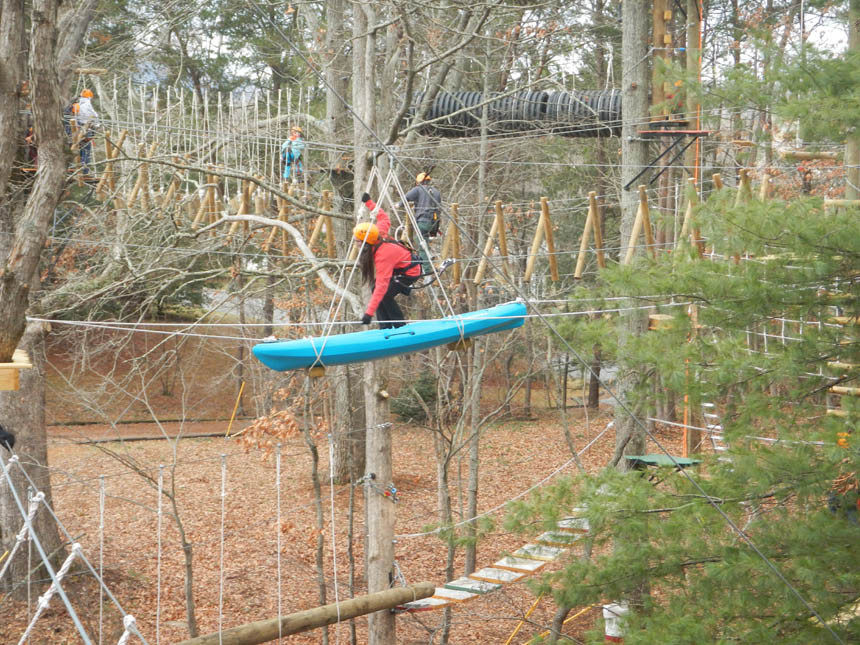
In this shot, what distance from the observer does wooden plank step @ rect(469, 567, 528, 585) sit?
22.4ft

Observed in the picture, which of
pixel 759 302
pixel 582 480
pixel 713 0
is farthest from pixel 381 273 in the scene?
pixel 713 0

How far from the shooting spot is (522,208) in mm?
14055

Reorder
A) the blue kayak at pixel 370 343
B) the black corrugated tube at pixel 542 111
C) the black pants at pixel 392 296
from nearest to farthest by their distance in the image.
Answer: the blue kayak at pixel 370 343 < the black pants at pixel 392 296 < the black corrugated tube at pixel 542 111

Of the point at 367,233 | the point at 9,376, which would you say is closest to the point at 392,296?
the point at 367,233

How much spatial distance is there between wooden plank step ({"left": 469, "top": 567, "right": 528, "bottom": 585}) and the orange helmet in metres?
3.06

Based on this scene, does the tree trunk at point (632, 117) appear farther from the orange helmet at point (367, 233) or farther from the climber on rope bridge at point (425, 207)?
the orange helmet at point (367, 233)

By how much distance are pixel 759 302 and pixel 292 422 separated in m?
4.76

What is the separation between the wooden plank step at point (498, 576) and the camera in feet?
22.4

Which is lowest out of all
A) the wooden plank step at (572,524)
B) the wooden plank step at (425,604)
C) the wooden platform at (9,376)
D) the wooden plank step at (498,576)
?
the wooden plank step at (425,604)

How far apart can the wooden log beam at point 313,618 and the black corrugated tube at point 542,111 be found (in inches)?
183

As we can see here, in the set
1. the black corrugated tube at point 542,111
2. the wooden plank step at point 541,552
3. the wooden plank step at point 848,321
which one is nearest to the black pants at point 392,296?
the wooden plank step at point 541,552

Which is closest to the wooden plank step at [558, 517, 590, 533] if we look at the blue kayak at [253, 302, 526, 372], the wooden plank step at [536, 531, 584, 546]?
the wooden plank step at [536, 531, 584, 546]

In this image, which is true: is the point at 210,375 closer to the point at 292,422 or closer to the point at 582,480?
the point at 292,422

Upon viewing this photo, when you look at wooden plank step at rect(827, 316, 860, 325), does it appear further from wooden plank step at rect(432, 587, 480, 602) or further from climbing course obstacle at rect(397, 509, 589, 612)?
wooden plank step at rect(432, 587, 480, 602)
